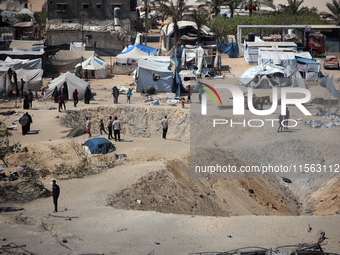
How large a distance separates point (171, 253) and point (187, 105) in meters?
16.1

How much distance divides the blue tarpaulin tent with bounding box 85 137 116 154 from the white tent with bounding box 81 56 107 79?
15.7 meters

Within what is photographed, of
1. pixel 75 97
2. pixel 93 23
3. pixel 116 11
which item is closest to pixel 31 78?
pixel 75 97

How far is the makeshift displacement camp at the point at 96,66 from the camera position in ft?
111

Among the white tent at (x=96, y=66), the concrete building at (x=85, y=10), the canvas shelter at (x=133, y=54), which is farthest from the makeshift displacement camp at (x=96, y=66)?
the concrete building at (x=85, y=10)

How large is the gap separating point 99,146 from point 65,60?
18762 millimetres

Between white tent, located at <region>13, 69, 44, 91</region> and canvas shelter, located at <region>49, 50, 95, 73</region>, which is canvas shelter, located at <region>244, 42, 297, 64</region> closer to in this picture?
canvas shelter, located at <region>49, 50, 95, 73</region>

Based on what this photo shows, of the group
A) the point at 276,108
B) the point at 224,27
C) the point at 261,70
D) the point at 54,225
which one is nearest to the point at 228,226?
the point at 54,225

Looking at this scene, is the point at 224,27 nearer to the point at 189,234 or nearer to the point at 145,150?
the point at 145,150

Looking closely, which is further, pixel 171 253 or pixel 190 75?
pixel 190 75

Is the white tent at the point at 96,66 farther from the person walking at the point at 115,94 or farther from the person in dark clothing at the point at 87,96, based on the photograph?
the person walking at the point at 115,94

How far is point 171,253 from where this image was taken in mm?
10953

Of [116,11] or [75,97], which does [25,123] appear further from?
[116,11]

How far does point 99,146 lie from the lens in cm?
1864

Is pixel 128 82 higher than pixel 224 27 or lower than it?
lower
